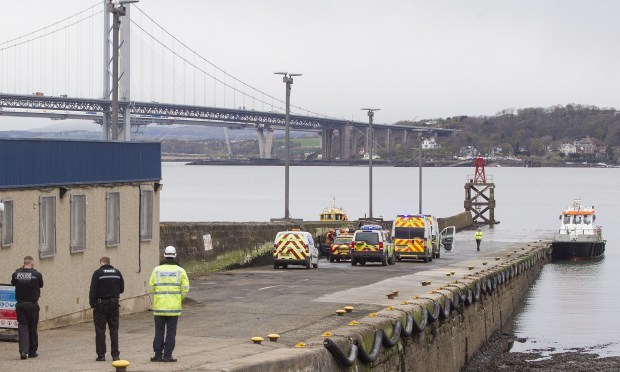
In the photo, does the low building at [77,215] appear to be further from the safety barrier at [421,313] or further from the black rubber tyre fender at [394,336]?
the black rubber tyre fender at [394,336]

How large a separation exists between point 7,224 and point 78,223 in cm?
287

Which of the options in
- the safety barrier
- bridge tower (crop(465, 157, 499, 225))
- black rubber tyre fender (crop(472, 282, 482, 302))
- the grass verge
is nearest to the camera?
the safety barrier

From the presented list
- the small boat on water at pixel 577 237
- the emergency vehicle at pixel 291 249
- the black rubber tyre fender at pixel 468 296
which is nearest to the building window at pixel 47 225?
the black rubber tyre fender at pixel 468 296

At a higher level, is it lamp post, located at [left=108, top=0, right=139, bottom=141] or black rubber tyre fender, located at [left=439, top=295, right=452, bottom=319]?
lamp post, located at [left=108, top=0, right=139, bottom=141]

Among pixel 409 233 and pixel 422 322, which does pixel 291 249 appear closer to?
pixel 409 233

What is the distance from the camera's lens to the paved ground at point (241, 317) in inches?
646

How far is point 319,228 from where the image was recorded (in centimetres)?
5497

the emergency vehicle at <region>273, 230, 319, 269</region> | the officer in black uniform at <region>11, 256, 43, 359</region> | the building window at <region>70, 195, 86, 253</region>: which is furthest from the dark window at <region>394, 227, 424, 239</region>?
the officer in black uniform at <region>11, 256, 43, 359</region>

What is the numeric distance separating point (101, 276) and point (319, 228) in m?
38.1

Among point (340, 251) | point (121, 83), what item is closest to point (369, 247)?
point (340, 251)

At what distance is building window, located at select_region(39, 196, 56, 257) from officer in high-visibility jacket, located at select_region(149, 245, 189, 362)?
215 inches

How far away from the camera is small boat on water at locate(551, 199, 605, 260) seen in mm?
72750

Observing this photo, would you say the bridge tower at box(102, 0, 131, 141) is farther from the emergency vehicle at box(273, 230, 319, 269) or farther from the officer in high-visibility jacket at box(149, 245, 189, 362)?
the officer in high-visibility jacket at box(149, 245, 189, 362)

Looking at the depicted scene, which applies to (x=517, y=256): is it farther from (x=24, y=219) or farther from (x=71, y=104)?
(x=71, y=104)
